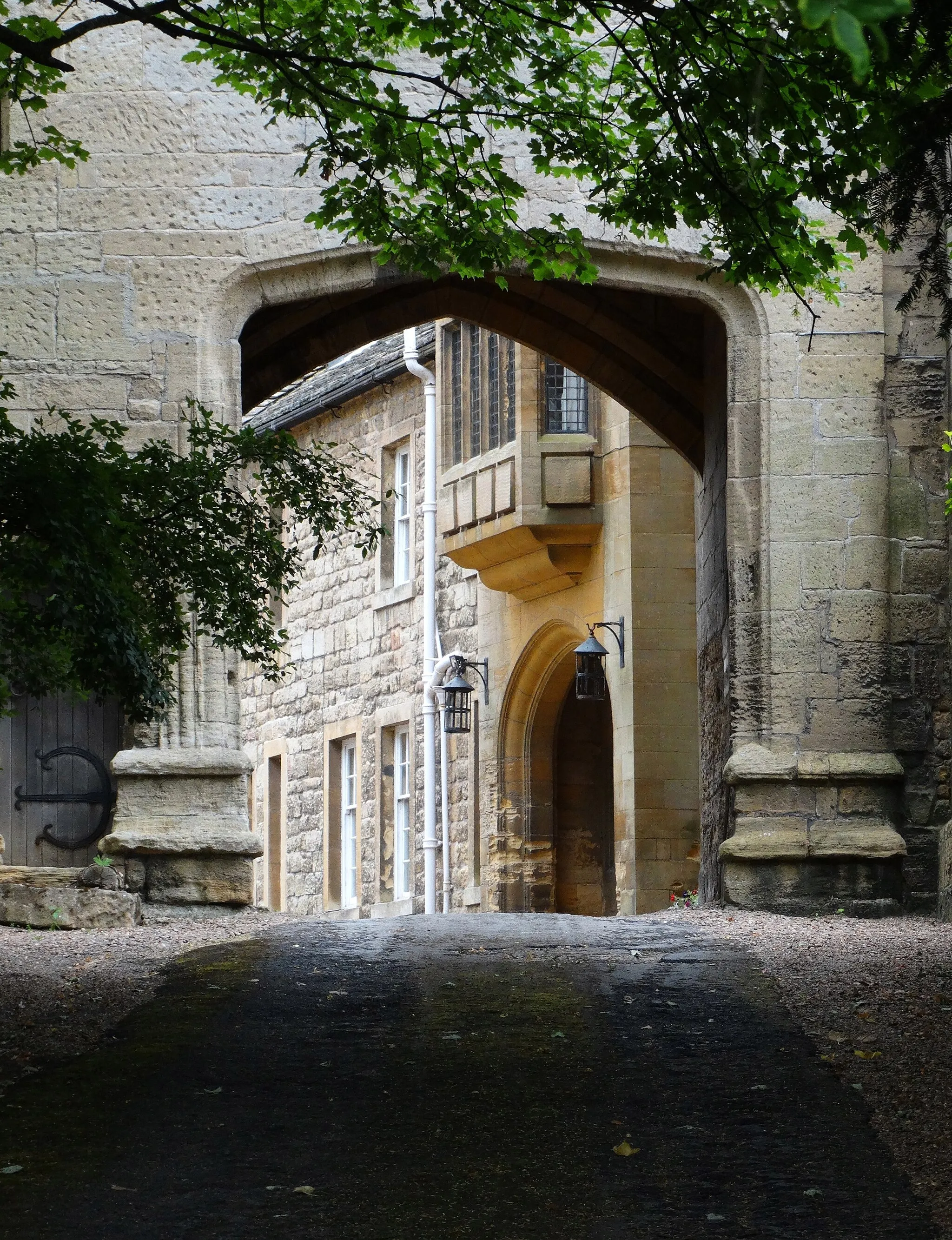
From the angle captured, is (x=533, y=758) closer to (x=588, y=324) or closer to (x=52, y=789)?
(x=588, y=324)

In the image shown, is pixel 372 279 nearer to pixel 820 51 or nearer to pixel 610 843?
pixel 820 51

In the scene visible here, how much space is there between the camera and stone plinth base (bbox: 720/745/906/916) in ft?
37.8

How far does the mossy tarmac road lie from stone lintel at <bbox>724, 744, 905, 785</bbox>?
11.6 feet

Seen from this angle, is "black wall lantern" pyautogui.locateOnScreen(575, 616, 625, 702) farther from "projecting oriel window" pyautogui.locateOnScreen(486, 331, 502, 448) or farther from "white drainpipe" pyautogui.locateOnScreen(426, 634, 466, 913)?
"white drainpipe" pyautogui.locateOnScreen(426, 634, 466, 913)

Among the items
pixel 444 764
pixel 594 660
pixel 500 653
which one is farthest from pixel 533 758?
pixel 594 660

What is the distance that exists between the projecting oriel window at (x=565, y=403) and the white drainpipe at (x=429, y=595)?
2.58 meters

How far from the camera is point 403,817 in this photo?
22109mm

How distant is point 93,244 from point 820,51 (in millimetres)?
6571

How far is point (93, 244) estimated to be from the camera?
11.9m

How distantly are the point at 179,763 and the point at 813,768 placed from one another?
3.77m

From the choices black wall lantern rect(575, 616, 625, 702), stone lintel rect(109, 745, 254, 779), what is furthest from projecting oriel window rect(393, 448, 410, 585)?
stone lintel rect(109, 745, 254, 779)

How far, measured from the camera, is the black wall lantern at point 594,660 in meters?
17.3

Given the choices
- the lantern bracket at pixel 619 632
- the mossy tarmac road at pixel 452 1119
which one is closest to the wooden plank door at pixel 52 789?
the mossy tarmac road at pixel 452 1119

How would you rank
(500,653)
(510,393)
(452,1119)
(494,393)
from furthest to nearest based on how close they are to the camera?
1. (500,653)
2. (494,393)
3. (510,393)
4. (452,1119)
